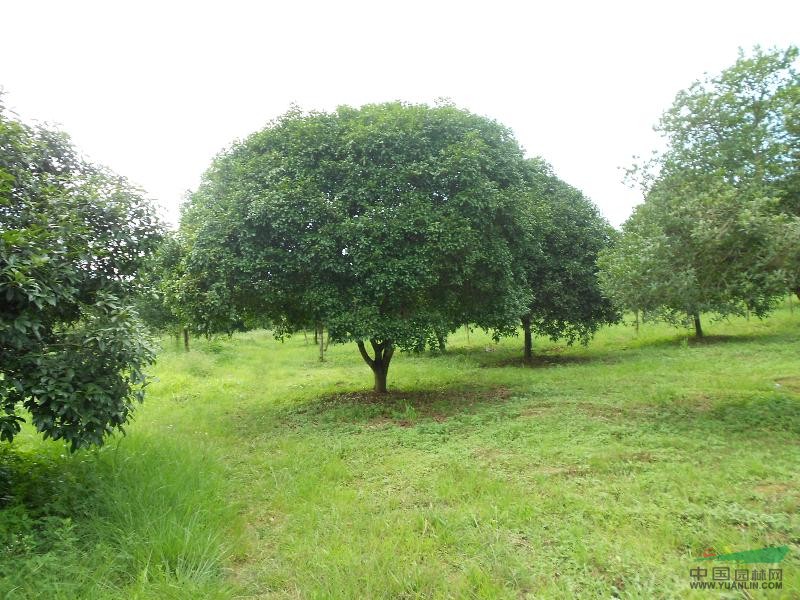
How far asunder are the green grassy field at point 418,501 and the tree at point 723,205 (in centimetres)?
248

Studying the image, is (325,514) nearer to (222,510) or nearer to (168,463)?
(222,510)

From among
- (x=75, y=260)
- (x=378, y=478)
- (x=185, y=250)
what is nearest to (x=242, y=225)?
(x=185, y=250)

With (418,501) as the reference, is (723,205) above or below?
above

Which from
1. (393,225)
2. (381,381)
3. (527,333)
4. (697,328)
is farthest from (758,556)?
(697,328)

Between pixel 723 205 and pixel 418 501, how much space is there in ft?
23.4

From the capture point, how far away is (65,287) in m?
4.89

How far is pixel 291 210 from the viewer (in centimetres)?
1014

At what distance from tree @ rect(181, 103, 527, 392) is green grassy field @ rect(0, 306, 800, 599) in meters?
2.66

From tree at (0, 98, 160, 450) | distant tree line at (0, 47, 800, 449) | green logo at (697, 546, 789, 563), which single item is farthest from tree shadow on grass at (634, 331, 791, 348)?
tree at (0, 98, 160, 450)

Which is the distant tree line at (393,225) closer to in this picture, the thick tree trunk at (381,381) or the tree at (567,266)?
the thick tree trunk at (381,381)

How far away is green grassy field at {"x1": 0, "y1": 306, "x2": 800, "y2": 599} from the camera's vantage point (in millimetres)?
3988

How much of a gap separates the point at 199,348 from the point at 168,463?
24.1 meters

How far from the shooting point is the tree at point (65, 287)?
4387 mm

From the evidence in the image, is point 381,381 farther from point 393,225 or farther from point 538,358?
point 538,358
